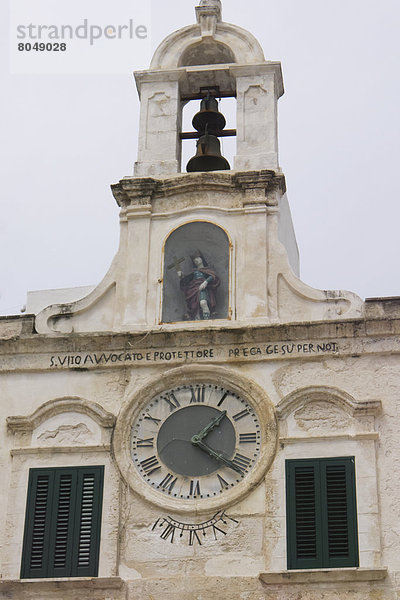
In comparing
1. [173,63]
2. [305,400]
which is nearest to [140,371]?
[305,400]

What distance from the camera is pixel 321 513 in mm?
18625

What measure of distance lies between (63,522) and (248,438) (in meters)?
2.62

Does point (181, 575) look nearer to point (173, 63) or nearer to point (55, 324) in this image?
point (55, 324)

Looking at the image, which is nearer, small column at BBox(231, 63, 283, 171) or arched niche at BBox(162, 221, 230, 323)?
arched niche at BBox(162, 221, 230, 323)

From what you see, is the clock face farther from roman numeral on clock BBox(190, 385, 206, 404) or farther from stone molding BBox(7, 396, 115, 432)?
stone molding BBox(7, 396, 115, 432)

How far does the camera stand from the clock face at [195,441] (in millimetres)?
19109

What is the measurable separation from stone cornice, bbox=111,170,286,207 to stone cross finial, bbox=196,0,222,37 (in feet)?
9.44

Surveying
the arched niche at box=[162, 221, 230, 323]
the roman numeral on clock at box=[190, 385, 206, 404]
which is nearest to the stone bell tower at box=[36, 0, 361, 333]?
the arched niche at box=[162, 221, 230, 323]

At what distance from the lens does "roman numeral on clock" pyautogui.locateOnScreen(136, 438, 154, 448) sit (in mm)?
19438

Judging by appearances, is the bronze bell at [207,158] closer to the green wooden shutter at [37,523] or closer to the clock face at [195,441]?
the clock face at [195,441]

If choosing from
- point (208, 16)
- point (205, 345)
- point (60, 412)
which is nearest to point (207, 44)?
point (208, 16)

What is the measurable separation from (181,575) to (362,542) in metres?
2.28

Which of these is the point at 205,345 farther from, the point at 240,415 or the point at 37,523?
the point at 37,523

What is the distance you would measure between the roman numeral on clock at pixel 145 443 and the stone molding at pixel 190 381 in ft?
0.46
